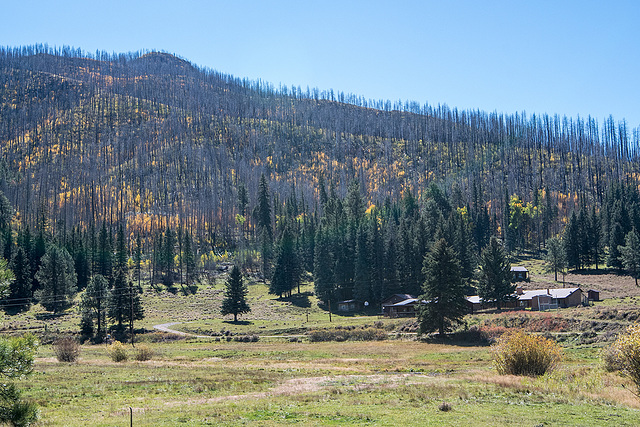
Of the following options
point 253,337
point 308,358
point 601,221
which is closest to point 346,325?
point 253,337

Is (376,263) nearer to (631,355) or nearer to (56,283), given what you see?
(56,283)

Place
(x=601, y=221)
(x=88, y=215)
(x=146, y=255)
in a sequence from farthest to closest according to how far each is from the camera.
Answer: (x=88, y=215) → (x=146, y=255) → (x=601, y=221)

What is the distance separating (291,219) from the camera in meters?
161

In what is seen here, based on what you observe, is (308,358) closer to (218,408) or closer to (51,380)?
(51,380)

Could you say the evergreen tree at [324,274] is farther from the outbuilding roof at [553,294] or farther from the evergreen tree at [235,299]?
the outbuilding roof at [553,294]

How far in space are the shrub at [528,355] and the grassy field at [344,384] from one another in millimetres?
1208

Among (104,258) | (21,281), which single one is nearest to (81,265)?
(104,258)

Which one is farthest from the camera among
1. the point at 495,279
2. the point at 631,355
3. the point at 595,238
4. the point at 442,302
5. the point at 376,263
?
the point at 595,238

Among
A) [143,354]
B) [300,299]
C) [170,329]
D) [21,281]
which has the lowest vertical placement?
[170,329]

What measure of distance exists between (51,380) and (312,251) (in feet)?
316

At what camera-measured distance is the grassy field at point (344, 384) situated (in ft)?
76.2

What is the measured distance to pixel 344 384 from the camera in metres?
33.9

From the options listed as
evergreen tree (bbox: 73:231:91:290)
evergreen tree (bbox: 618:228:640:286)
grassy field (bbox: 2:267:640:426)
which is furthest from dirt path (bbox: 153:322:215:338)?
evergreen tree (bbox: 618:228:640:286)

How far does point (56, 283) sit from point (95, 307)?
2568cm
